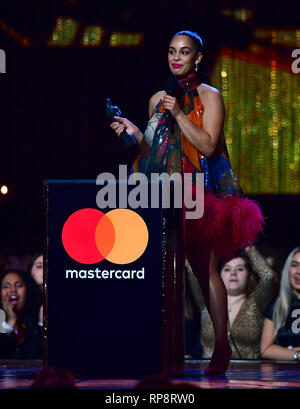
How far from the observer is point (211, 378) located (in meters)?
2.82

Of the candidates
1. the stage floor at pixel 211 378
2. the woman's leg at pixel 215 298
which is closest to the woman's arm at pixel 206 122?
the woman's leg at pixel 215 298

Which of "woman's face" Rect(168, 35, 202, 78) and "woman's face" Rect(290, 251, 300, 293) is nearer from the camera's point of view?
"woman's face" Rect(168, 35, 202, 78)

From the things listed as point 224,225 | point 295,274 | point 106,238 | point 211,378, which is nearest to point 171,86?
point 224,225

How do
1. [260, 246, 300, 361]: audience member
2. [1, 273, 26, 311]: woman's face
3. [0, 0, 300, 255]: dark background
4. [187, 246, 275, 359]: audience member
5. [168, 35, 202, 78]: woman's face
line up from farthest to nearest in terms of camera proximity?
[0, 0, 300, 255]: dark background
[1, 273, 26, 311]: woman's face
[187, 246, 275, 359]: audience member
[260, 246, 300, 361]: audience member
[168, 35, 202, 78]: woman's face

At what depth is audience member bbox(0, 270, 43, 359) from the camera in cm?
438

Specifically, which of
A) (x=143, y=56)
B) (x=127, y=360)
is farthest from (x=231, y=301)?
(x=127, y=360)

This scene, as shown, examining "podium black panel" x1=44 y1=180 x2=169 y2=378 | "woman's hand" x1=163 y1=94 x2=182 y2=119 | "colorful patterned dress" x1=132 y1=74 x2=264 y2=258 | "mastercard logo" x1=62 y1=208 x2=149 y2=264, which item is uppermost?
"woman's hand" x1=163 y1=94 x2=182 y2=119

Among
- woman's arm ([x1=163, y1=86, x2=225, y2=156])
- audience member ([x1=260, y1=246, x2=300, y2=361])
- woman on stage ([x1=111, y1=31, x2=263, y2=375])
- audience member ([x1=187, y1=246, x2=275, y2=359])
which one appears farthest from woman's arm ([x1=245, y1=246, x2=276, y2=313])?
woman's arm ([x1=163, y1=86, x2=225, y2=156])

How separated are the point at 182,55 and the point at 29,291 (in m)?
2.07

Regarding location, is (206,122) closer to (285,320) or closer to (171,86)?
(171,86)

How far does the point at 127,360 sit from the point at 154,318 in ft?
0.50

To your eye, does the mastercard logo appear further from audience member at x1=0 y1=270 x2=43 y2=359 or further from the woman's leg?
audience member at x1=0 y1=270 x2=43 y2=359

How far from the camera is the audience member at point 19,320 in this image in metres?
4.38

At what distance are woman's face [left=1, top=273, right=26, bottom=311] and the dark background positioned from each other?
0.57 meters
